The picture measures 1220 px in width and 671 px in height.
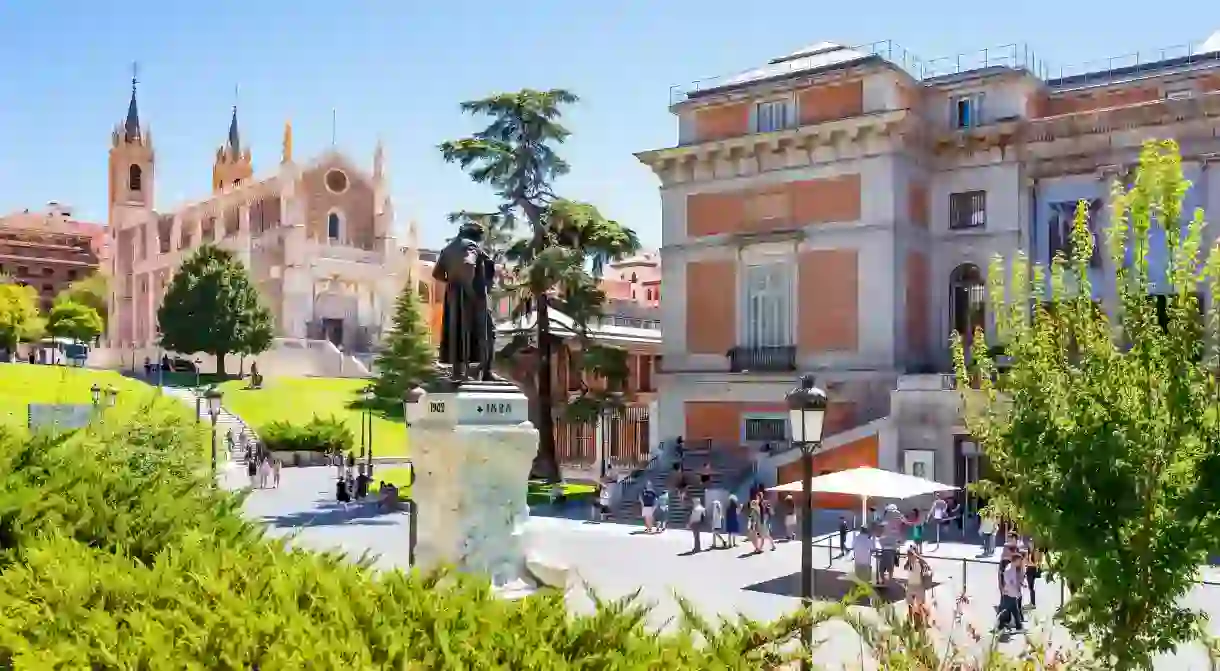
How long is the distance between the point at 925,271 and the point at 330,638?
29091mm

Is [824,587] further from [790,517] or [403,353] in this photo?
[403,353]

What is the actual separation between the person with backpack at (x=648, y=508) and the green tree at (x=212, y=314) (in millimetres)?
37639

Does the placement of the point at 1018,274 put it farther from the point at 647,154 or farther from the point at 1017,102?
the point at 647,154

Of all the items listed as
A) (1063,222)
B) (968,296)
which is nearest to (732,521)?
(968,296)

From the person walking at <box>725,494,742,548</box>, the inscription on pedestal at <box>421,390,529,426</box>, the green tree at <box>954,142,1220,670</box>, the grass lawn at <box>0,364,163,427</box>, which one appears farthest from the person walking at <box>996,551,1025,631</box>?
the grass lawn at <box>0,364,163,427</box>

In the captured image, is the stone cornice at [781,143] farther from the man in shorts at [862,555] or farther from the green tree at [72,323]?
the green tree at [72,323]

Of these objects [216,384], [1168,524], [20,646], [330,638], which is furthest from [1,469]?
[216,384]

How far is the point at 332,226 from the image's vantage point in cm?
7962

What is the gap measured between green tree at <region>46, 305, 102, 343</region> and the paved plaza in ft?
176

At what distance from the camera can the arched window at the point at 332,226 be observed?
3123 inches

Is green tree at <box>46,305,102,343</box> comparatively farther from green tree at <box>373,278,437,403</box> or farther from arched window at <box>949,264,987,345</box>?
arched window at <box>949,264,987,345</box>

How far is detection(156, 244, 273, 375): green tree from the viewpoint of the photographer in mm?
60188

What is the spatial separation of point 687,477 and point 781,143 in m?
9.44

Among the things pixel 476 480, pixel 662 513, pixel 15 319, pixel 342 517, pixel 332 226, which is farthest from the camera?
pixel 332 226
